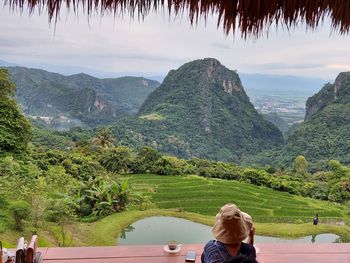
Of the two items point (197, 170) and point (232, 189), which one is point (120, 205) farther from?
point (197, 170)

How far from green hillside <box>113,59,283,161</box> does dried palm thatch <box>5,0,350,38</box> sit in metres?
26.2

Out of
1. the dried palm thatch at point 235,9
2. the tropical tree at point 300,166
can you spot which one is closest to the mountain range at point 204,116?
the tropical tree at point 300,166

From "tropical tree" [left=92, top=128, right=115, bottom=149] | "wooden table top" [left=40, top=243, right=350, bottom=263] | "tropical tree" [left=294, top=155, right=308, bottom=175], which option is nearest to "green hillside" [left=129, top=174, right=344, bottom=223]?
"tropical tree" [left=92, top=128, right=115, bottom=149]

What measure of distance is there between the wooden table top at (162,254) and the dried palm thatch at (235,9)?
1298 millimetres

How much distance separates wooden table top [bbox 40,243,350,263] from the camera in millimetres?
1975

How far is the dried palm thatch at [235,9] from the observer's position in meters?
1.05

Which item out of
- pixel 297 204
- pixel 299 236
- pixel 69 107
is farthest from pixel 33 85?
pixel 299 236

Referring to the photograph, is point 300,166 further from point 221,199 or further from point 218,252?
point 218,252

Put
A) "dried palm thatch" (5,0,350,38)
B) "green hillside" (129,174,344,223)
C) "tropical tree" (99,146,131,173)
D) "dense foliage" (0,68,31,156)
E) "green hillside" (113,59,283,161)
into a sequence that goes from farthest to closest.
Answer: "green hillside" (113,59,283,161) < "tropical tree" (99,146,131,173) < "green hillside" (129,174,344,223) < "dense foliage" (0,68,31,156) < "dried palm thatch" (5,0,350,38)

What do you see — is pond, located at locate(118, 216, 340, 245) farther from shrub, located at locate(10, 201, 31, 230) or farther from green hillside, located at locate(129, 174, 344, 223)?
green hillside, located at locate(129, 174, 344, 223)

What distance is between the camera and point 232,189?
15.6 meters

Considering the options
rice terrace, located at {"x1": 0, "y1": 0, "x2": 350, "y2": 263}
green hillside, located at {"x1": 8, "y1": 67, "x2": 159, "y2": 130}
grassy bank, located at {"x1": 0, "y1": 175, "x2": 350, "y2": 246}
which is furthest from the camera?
green hillside, located at {"x1": 8, "y1": 67, "x2": 159, "y2": 130}

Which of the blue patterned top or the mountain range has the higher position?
the blue patterned top

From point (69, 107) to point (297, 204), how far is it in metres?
29.2
